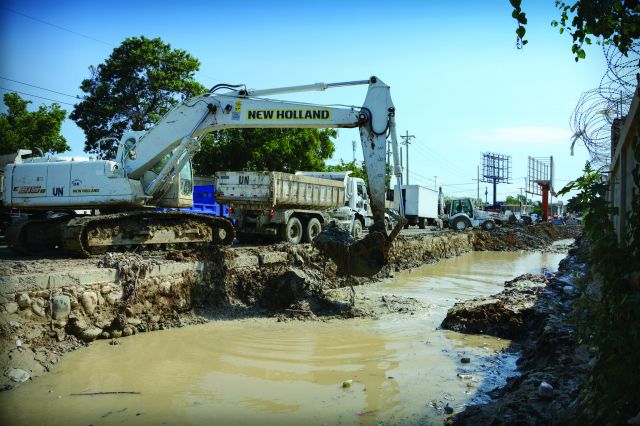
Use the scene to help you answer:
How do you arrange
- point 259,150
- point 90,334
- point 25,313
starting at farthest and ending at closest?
point 259,150
point 90,334
point 25,313

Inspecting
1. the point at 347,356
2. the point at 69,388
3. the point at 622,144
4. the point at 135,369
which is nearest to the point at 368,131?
the point at 347,356

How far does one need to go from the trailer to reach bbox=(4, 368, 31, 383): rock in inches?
1211

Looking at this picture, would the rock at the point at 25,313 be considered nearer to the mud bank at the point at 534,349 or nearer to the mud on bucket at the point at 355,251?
the mud on bucket at the point at 355,251

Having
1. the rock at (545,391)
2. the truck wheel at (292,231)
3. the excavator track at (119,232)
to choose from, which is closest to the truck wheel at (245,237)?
the truck wheel at (292,231)

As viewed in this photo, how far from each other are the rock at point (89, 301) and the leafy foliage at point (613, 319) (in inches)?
274

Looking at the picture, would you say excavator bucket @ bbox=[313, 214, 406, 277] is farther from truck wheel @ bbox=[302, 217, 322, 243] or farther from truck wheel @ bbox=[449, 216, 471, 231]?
truck wheel @ bbox=[449, 216, 471, 231]

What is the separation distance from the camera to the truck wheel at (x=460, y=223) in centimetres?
3644

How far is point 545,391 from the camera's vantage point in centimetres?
451

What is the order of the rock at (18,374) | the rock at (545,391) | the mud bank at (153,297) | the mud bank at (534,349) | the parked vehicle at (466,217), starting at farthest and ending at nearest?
the parked vehicle at (466,217), the mud bank at (153,297), the rock at (18,374), the rock at (545,391), the mud bank at (534,349)

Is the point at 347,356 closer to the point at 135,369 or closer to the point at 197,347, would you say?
the point at 197,347

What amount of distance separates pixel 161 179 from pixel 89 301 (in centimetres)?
414

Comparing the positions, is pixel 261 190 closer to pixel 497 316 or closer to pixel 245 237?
pixel 245 237

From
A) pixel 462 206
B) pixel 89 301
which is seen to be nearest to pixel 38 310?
pixel 89 301

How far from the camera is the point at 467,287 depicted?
14906 mm
